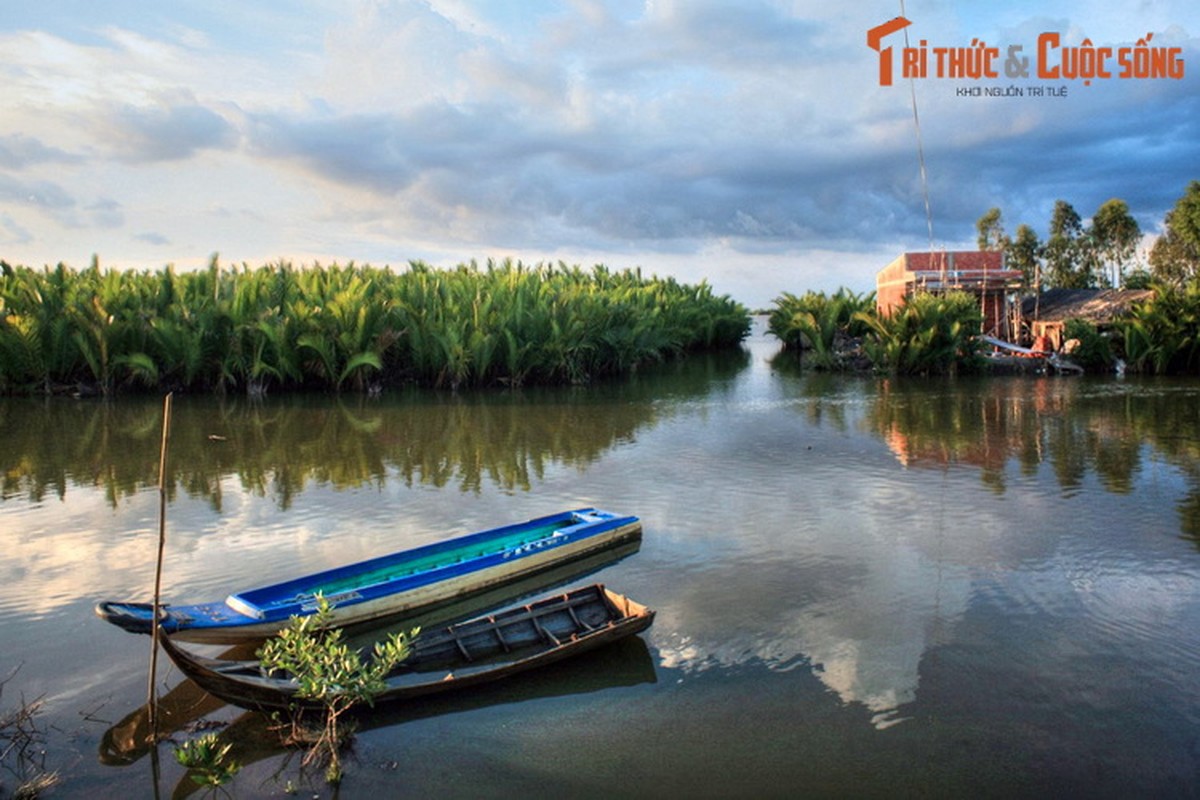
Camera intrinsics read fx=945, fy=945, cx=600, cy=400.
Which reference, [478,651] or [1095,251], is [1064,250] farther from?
[478,651]

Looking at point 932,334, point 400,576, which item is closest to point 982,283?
point 932,334

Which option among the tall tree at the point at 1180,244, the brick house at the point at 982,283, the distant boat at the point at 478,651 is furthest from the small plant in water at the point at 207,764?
the tall tree at the point at 1180,244

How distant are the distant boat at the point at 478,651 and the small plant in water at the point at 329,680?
9cm

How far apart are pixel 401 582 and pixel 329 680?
1721 mm

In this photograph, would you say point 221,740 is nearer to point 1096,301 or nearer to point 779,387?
point 779,387

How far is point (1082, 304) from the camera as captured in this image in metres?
28.6

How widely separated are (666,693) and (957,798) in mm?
1632

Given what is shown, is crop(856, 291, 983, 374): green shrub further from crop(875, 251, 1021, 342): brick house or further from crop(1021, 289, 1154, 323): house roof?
crop(1021, 289, 1154, 323): house roof

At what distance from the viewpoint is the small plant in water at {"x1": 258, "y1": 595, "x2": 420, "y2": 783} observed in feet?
15.0

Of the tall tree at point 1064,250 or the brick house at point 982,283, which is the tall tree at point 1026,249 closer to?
the tall tree at point 1064,250

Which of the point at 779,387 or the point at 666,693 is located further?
the point at 779,387

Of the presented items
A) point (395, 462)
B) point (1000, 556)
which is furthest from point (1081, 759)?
point (395, 462)

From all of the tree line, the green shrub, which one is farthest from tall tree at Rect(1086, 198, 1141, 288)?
the green shrub

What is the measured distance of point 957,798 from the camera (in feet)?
14.2
